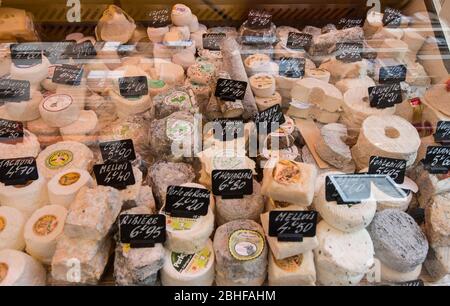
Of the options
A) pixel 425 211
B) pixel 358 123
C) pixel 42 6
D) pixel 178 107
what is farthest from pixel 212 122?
pixel 42 6

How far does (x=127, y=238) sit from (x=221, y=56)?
4.39 feet

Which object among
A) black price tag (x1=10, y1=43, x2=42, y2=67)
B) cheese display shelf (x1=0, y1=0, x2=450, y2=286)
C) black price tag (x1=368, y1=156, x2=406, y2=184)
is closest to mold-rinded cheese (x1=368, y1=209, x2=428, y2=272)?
cheese display shelf (x1=0, y1=0, x2=450, y2=286)

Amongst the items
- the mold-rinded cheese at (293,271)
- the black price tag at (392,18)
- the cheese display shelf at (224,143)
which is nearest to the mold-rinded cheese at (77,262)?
the cheese display shelf at (224,143)

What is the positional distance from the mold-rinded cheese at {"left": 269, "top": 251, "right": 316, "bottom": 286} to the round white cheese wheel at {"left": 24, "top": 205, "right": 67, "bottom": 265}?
2.68 feet

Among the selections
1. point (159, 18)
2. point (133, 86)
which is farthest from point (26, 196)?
point (159, 18)

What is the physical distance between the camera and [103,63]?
8.27 feet

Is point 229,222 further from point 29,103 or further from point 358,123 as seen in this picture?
point 29,103

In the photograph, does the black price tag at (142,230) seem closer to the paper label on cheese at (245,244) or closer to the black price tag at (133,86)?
the paper label on cheese at (245,244)

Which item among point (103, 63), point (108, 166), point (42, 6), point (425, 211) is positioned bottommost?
point (425, 211)

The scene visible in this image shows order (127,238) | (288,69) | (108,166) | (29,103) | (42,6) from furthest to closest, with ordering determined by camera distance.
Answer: (42,6)
(288,69)
(29,103)
(108,166)
(127,238)

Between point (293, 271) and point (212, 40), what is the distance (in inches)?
60.7

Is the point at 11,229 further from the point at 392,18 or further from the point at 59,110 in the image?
the point at 392,18

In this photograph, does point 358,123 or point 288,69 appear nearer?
point 358,123

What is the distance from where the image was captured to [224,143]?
7.02 ft
